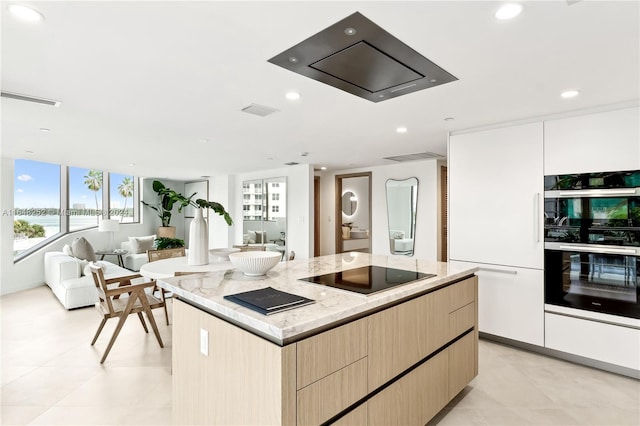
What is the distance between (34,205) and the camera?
6.12 meters

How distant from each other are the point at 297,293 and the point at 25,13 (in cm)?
177

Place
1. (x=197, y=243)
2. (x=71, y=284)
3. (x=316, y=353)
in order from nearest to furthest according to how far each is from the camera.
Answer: (x=316, y=353) < (x=197, y=243) < (x=71, y=284)

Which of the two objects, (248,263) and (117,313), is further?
(117,313)

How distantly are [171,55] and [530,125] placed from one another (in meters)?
3.08

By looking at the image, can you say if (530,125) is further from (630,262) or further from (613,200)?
(630,262)

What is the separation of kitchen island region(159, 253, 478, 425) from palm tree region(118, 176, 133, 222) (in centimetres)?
745

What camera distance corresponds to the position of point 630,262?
8.73 feet

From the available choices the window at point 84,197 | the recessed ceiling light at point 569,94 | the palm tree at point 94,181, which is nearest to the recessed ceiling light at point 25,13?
the recessed ceiling light at point 569,94

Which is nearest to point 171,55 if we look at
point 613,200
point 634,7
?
point 634,7

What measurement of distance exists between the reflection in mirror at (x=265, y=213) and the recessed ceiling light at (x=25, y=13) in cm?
516

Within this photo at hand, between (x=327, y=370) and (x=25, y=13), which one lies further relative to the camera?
(x=25, y=13)

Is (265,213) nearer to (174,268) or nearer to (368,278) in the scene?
(174,268)

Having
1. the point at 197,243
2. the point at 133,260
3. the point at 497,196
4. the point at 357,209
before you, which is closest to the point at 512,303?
the point at 497,196

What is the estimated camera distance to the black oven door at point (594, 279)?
2.66m
